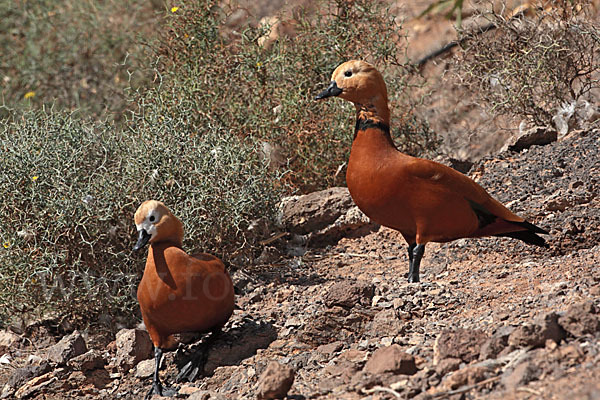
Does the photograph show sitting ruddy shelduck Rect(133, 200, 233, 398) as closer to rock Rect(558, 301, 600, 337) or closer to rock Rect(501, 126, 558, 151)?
rock Rect(558, 301, 600, 337)

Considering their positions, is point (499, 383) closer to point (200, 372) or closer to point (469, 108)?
point (200, 372)

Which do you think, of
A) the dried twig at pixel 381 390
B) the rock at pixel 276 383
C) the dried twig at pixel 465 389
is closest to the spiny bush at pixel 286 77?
the rock at pixel 276 383

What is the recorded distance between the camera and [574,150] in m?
5.28

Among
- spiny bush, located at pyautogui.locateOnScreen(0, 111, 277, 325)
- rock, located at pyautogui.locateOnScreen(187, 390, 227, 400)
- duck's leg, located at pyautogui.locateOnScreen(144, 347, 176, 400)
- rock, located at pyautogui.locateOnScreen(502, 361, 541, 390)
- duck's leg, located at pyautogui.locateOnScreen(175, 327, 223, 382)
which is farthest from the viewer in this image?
spiny bush, located at pyautogui.locateOnScreen(0, 111, 277, 325)

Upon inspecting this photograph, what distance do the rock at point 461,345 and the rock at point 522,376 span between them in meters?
0.29

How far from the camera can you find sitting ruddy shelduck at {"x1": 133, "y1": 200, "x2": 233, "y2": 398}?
3.62m

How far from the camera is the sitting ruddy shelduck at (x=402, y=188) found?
391 centimetres

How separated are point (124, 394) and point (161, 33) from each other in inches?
140

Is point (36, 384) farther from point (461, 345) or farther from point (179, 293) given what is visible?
point (461, 345)

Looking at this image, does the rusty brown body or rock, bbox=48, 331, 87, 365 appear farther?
rock, bbox=48, 331, 87, 365

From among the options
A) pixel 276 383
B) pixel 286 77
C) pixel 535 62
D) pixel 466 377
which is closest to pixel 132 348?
pixel 276 383

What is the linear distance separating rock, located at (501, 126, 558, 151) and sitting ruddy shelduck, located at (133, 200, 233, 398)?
288 cm

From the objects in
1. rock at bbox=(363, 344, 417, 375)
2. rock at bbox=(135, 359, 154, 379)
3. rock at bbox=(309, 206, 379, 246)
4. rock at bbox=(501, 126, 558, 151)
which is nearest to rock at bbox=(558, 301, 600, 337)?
rock at bbox=(363, 344, 417, 375)

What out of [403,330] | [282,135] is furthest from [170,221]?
[282,135]
